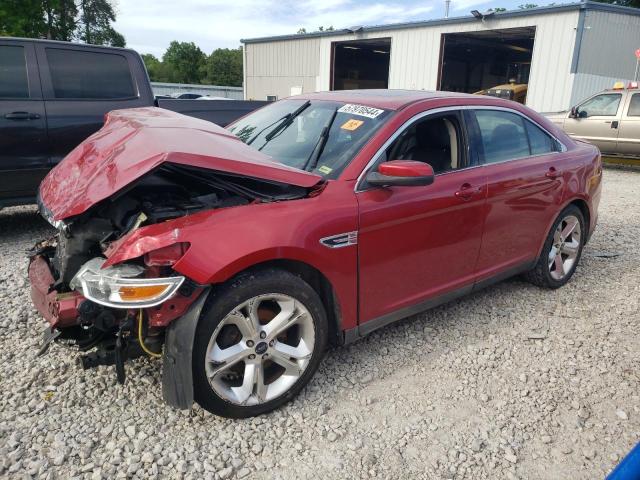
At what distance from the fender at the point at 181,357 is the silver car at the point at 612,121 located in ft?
38.0

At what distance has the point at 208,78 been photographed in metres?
88.7

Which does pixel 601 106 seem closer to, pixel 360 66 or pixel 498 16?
pixel 498 16

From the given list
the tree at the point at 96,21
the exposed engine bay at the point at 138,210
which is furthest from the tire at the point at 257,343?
the tree at the point at 96,21

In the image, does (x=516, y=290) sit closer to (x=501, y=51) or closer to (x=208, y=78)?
(x=501, y=51)

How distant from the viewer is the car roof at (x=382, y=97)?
124 inches

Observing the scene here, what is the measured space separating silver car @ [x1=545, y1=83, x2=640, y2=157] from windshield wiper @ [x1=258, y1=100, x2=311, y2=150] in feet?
33.2

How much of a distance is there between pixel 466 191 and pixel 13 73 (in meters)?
4.46

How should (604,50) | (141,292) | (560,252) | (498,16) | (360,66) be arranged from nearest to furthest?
(141,292) < (560,252) < (604,50) < (498,16) < (360,66)

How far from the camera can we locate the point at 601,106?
11.5 metres

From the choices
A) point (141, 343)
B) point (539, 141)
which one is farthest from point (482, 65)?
point (141, 343)

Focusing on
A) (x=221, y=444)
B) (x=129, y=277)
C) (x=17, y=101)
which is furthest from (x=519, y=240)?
(x=17, y=101)

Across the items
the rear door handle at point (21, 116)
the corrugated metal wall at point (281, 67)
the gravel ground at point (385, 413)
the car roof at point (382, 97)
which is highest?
the corrugated metal wall at point (281, 67)

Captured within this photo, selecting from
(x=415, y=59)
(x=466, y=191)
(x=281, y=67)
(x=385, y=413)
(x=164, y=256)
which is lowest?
(x=385, y=413)

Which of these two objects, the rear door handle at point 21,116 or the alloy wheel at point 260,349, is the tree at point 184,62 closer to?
the rear door handle at point 21,116
